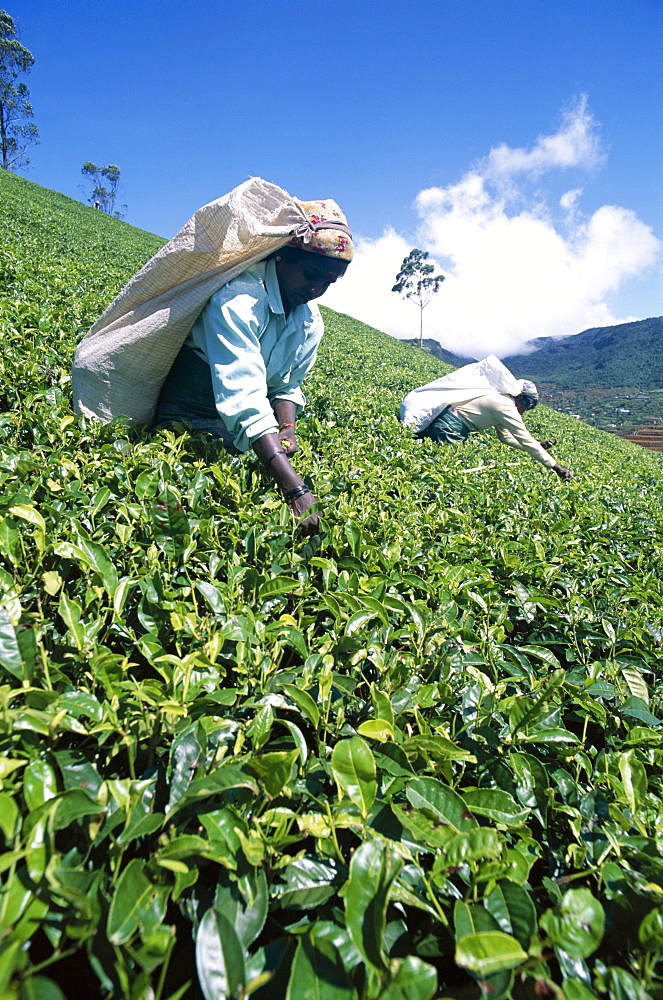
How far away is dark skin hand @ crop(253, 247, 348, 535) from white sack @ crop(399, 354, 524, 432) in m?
2.52

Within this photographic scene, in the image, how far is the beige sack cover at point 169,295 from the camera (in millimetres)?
2096

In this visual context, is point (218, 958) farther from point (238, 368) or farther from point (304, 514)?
point (238, 368)

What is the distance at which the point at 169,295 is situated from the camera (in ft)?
7.32

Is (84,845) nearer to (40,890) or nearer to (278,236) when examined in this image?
(40,890)

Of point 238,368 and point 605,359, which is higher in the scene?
point 605,359

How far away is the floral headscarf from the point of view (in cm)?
216

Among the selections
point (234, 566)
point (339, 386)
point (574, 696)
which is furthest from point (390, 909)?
point (339, 386)

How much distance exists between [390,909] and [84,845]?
0.47 metres

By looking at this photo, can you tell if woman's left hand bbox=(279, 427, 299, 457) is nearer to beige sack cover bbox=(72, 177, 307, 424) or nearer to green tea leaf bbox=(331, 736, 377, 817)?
beige sack cover bbox=(72, 177, 307, 424)

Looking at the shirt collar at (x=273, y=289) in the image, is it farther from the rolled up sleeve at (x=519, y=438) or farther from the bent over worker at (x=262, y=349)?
the rolled up sleeve at (x=519, y=438)

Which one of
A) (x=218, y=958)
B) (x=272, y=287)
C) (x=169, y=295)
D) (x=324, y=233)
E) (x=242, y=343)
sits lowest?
(x=218, y=958)

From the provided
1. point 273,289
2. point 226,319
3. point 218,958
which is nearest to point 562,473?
point 273,289

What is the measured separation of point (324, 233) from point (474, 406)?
3.59 metres

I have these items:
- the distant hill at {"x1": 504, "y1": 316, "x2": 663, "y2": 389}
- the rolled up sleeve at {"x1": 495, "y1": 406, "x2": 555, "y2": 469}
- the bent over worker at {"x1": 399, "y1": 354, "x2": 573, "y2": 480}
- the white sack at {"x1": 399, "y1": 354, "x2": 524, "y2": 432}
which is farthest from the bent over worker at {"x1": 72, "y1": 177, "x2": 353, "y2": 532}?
→ the distant hill at {"x1": 504, "y1": 316, "x2": 663, "y2": 389}
